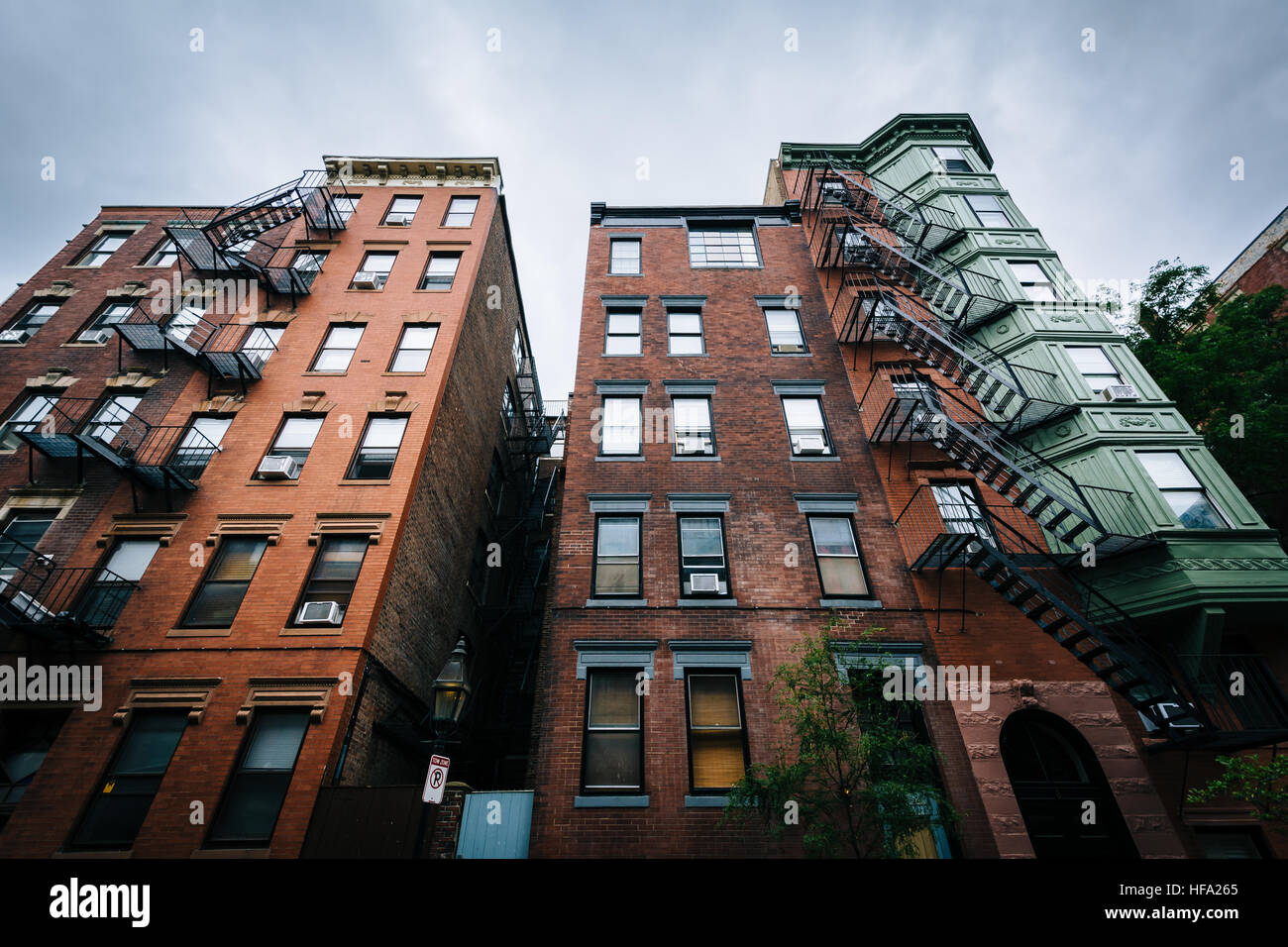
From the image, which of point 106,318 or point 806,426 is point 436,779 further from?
point 106,318

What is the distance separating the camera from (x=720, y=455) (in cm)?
1464

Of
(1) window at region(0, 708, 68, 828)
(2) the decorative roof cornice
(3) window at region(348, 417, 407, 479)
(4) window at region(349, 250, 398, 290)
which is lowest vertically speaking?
(1) window at region(0, 708, 68, 828)

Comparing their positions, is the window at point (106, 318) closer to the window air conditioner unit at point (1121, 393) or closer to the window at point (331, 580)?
the window at point (331, 580)

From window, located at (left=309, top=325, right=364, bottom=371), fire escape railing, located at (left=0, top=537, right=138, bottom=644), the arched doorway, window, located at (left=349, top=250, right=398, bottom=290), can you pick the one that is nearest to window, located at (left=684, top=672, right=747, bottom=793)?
the arched doorway

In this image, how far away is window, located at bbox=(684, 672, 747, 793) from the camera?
33.9 feet

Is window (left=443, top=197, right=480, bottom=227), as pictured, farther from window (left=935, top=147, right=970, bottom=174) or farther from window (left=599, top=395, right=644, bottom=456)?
window (left=935, top=147, right=970, bottom=174)

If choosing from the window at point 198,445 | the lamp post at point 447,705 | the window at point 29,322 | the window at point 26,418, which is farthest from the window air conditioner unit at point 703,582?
the window at point 29,322

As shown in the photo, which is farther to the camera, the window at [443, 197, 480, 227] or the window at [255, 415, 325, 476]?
the window at [443, 197, 480, 227]

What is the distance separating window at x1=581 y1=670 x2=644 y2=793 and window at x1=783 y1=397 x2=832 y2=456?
Answer: 7.38 meters

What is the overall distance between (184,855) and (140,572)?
6.19m

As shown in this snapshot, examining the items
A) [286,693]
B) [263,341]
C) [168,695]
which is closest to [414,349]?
[263,341]

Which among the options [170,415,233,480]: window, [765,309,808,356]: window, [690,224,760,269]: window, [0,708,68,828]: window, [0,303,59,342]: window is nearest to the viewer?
[0,708,68,828]: window

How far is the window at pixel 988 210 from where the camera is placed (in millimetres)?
19031
